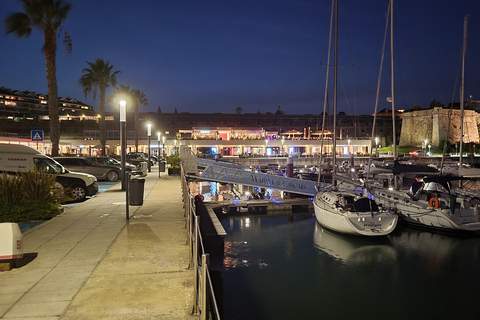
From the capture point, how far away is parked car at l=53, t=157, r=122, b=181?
2294 centimetres

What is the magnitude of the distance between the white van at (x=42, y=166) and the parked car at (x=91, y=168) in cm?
643

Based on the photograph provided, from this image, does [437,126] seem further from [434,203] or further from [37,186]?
[37,186]

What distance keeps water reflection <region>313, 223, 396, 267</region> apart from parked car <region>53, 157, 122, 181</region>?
14.3m

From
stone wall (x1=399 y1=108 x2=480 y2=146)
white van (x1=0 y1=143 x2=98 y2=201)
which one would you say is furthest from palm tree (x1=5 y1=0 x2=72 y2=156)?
stone wall (x1=399 y1=108 x2=480 y2=146)

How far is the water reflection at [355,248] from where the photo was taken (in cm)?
1686

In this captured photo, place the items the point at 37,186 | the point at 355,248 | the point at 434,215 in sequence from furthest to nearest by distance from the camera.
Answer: the point at 434,215 → the point at 355,248 → the point at 37,186

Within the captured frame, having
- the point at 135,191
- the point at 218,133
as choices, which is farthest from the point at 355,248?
the point at 218,133

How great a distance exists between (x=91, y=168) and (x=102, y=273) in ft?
64.0

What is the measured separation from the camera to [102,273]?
21.7ft

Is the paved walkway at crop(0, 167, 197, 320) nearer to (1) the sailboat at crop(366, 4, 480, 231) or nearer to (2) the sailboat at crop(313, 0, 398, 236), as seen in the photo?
(2) the sailboat at crop(313, 0, 398, 236)

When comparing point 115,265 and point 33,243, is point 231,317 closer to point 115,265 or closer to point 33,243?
point 115,265

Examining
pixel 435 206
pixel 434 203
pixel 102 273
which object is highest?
pixel 102 273

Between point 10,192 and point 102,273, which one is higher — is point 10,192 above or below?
above

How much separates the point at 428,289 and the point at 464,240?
25.7 feet
